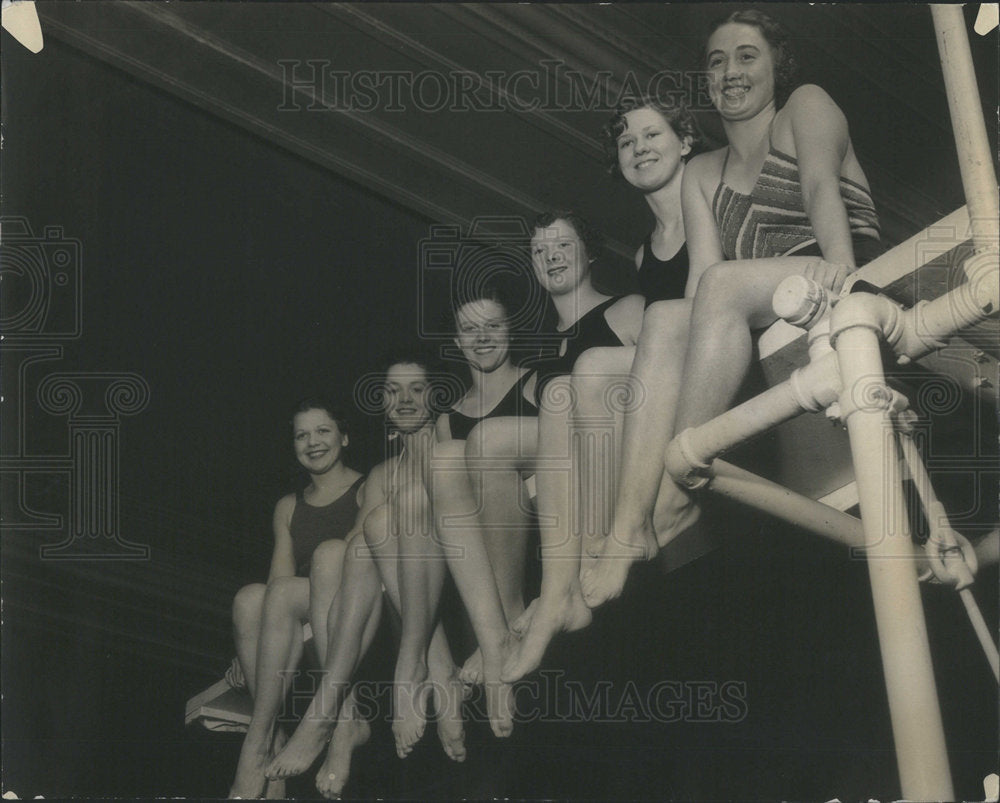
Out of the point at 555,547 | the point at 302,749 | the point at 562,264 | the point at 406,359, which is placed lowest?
the point at 302,749

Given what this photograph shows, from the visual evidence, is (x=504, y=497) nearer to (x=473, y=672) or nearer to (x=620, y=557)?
(x=620, y=557)

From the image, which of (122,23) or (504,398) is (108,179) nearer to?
(122,23)

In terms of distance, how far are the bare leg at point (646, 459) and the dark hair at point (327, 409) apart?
0.86 m

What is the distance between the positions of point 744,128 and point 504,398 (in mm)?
1078

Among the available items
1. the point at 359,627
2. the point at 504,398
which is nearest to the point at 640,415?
the point at 504,398

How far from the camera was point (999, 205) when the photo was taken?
14.4 ft

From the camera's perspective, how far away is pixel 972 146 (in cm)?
428

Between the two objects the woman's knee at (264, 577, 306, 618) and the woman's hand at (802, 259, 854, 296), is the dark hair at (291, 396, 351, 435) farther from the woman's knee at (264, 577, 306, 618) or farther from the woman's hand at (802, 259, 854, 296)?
the woman's hand at (802, 259, 854, 296)

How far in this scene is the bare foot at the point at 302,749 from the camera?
4.55 metres

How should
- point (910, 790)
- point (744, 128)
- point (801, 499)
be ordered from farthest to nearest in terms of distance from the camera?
point (744, 128), point (801, 499), point (910, 790)

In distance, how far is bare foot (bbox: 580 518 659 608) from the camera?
176 inches

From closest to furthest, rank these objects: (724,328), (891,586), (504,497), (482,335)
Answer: (891,586) < (724,328) < (504,497) < (482,335)

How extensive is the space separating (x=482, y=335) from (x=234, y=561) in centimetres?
101

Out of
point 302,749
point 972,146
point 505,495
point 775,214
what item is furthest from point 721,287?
point 302,749
